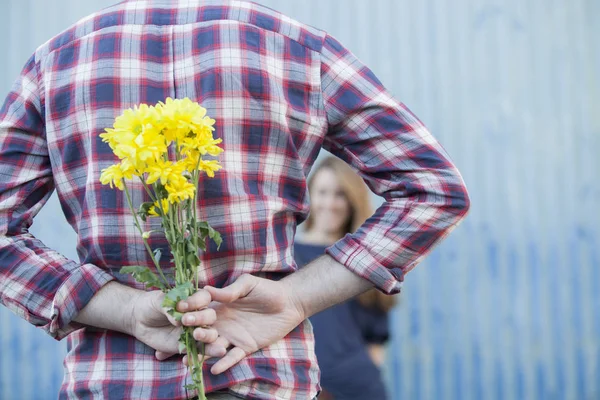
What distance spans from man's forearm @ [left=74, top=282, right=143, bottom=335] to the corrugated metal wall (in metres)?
2.79

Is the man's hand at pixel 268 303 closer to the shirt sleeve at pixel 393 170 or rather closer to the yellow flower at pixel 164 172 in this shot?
the shirt sleeve at pixel 393 170

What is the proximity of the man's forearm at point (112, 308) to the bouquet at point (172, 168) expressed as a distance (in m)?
0.12

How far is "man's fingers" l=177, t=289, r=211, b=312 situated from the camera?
1.05 meters

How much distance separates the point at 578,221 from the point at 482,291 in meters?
0.57

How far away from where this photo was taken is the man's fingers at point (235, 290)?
3.58 ft

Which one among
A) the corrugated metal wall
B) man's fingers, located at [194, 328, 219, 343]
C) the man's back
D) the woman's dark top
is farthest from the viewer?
the corrugated metal wall

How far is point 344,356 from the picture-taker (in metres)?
3.04

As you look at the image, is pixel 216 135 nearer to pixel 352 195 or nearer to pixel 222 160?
pixel 222 160

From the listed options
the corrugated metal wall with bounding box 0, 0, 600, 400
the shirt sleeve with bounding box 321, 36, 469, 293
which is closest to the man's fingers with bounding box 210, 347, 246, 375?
the shirt sleeve with bounding box 321, 36, 469, 293

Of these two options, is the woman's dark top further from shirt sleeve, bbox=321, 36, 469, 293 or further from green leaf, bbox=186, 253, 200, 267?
green leaf, bbox=186, 253, 200, 267

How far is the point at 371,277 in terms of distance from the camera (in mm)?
1258

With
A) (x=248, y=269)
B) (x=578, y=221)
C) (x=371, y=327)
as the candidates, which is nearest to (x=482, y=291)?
(x=578, y=221)

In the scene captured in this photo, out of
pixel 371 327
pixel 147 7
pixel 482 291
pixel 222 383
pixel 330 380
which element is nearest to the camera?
pixel 222 383

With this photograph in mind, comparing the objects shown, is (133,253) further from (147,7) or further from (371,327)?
(371,327)
